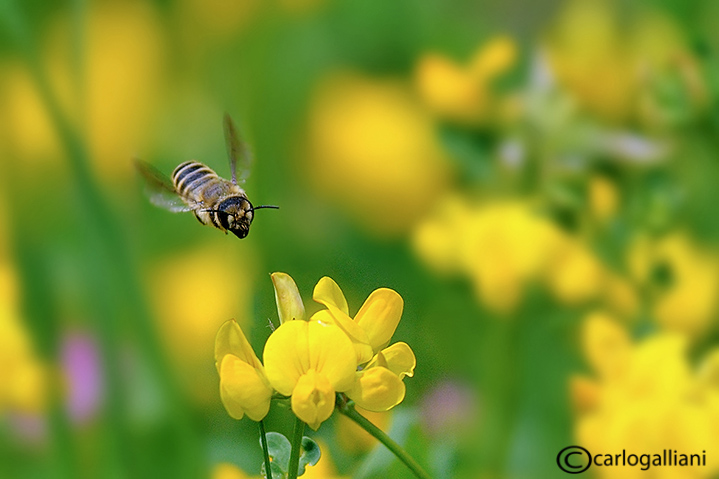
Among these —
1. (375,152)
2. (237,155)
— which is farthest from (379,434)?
(375,152)

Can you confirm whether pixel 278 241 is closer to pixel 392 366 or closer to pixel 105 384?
pixel 105 384

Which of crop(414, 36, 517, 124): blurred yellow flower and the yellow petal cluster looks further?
crop(414, 36, 517, 124): blurred yellow flower

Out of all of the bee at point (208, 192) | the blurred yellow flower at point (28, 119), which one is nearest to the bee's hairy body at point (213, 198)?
the bee at point (208, 192)

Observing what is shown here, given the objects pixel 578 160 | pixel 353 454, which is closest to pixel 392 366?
pixel 353 454

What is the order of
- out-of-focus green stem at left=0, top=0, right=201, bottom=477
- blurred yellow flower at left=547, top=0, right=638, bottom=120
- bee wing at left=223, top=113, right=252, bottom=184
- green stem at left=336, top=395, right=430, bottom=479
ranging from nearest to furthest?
green stem at left=336, top=395, right=430, bottom=479 < out-of-focus green stem at left=0, top=0, right=201, bottom=477 < bee wing at left=223, top=113, right=252, bottom=184 < blurred yellow flower at left=547, top=0, right=638, bottom=120

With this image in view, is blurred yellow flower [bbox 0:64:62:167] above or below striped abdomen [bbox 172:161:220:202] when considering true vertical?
above

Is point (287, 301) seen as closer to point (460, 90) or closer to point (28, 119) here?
point (460, 90)

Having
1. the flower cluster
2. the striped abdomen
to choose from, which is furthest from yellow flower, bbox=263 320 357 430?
the striped abdomen

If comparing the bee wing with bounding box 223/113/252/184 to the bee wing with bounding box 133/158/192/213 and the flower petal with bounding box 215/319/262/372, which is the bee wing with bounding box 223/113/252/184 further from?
the flower petal with bounding box 215/319/262/372
